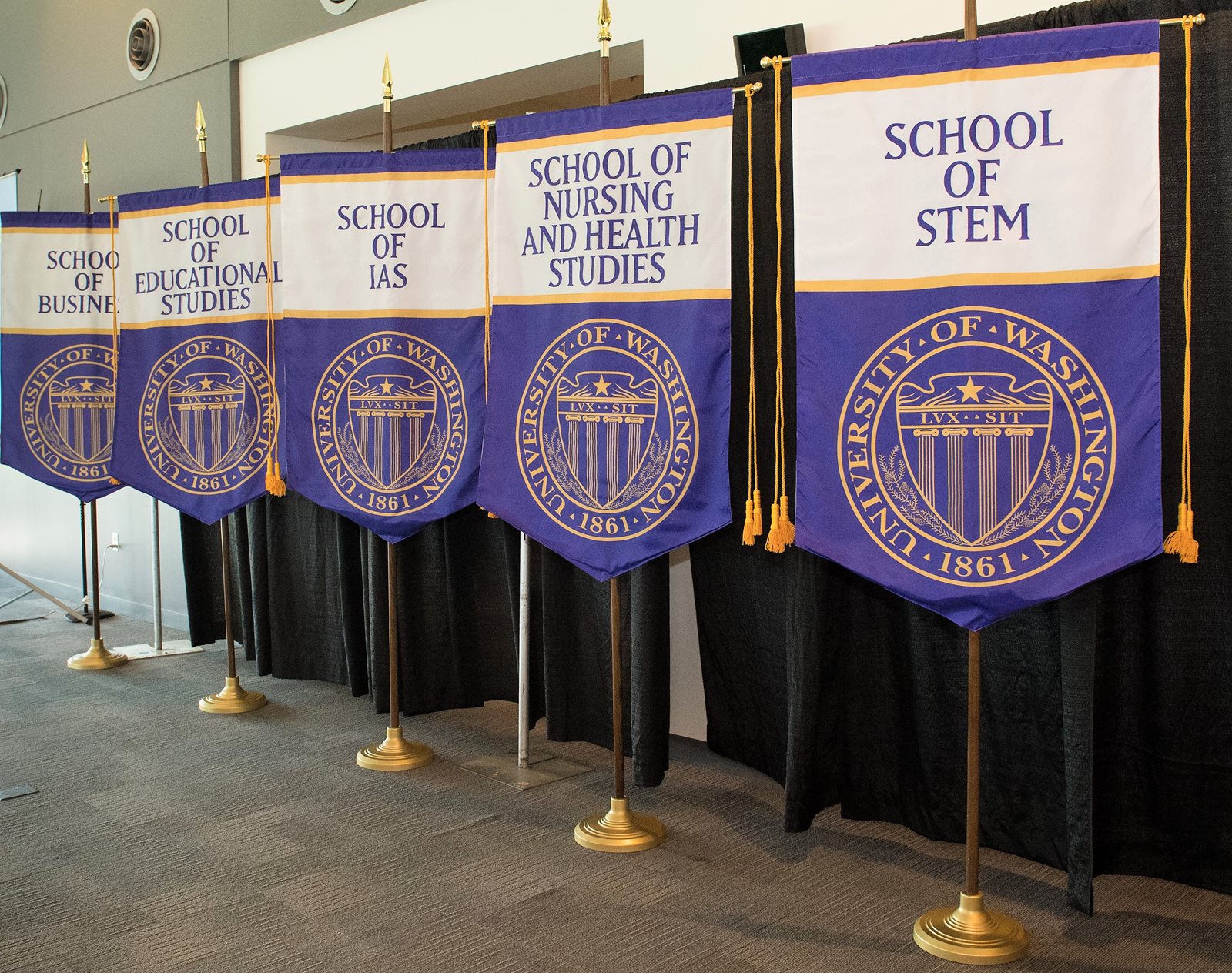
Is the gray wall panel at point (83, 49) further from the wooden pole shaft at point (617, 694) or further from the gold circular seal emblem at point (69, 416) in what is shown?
the wooden pole shaft at point (617, 694)

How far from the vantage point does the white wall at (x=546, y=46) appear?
3.18 meters

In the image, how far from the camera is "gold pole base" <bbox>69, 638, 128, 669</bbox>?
4941mm

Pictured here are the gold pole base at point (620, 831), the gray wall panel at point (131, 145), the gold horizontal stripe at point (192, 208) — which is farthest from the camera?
the gray wall panel at point (131, 145)

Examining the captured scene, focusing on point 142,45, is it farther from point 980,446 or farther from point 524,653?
point 980,446

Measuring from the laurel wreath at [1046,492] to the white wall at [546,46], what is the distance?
1.27 meters

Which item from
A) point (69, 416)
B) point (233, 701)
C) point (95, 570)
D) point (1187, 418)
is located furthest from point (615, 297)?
point (95, 570)

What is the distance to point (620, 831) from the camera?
9.74ft

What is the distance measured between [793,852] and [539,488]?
1136 millimetres

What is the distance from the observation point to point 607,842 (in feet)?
9.64

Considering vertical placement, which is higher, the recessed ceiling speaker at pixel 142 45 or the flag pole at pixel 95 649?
the recessed ceiling speaker at pixel 142 45

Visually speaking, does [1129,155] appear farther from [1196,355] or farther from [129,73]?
[129,73]

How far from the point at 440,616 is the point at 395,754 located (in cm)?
67

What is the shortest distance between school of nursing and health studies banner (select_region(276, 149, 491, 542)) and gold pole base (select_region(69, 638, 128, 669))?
2.05 meters

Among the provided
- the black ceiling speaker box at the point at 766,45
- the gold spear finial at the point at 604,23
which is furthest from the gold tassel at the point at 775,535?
the black ceiling speaker box at the point at 766,45
